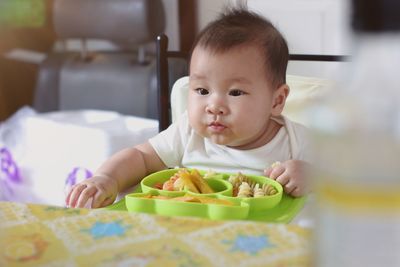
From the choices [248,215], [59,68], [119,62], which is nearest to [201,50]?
[248,215]

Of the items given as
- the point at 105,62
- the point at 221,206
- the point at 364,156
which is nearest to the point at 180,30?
the point at 105,62

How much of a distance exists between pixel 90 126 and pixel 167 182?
1269mm

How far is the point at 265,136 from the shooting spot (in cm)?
112

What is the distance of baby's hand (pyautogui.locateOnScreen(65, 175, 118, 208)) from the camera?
2.86ft

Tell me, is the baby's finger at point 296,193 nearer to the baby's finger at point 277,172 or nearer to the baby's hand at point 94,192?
the baby's finger at point 277,172

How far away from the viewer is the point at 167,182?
3.03 ft

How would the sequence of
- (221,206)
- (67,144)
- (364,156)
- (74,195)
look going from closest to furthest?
(364,156), (221,206), (74,195), (67,144)

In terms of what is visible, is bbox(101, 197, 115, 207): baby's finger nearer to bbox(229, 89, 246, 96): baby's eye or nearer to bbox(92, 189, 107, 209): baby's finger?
bbox(92, 189, 107, 209): baby's finger

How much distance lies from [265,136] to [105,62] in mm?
1531

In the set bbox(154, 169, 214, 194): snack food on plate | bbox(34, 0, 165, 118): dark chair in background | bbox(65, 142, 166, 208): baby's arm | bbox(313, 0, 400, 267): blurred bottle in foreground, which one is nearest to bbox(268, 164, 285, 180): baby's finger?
bbox(154, 169, 214, 194): snack food on plate

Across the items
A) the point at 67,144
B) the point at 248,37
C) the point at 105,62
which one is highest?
the point at 248,37

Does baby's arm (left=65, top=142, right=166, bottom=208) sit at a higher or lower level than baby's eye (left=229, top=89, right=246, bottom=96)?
lower

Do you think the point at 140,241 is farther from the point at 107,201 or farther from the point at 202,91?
the point at 202,91

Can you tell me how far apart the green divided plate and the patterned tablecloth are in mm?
264
